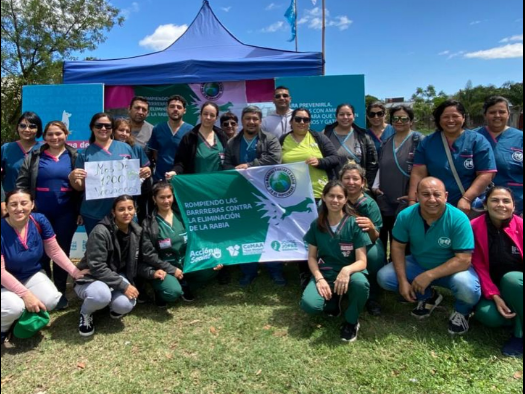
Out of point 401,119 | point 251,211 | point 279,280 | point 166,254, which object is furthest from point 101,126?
point 401,119

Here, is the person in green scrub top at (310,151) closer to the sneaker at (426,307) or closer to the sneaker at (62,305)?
the sneaker at (426,307)

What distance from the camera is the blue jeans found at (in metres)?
3.14

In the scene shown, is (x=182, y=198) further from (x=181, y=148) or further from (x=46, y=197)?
(x=46, y=197)

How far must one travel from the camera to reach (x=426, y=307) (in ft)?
11.8

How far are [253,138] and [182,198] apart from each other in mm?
1047

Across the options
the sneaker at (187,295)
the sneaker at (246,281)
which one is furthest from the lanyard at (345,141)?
the sneaker at (187,295)

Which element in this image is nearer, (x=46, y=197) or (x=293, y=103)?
(x=46, y=197)

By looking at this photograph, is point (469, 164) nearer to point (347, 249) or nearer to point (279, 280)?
point (347, 249)

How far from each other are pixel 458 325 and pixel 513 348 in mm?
414

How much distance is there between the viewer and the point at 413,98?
59.3m

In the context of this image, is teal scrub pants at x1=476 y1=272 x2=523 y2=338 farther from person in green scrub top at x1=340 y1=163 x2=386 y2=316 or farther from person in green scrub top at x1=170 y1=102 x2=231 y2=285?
person in green scrub top at x1=170 y1=102 x2=231 y2=285

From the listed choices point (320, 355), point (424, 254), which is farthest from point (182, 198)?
point (424, 254)

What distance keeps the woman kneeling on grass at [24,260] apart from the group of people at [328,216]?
0.03 ft

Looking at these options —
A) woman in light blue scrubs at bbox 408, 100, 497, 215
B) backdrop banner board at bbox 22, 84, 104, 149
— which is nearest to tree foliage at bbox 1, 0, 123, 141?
backdrop banner board at bbox 22, 84, 104, 149
